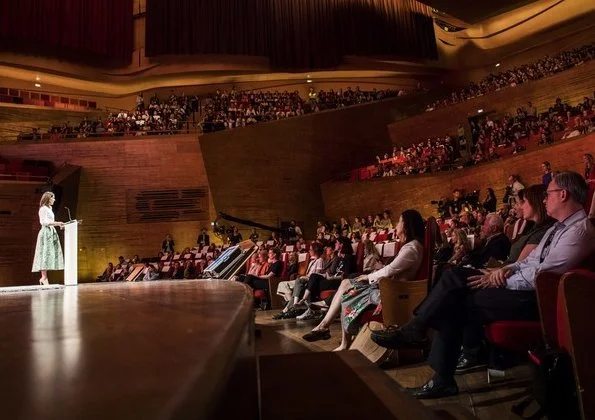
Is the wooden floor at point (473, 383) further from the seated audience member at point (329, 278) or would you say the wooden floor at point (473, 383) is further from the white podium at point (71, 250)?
the white podium at point (71, 250)

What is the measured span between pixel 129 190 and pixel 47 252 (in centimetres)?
746

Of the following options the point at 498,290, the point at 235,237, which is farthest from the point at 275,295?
the point at 235,237

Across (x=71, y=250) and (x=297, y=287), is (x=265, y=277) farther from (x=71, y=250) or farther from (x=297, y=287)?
(x=71, y=250)

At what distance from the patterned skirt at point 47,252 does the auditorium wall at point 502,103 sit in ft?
38.1

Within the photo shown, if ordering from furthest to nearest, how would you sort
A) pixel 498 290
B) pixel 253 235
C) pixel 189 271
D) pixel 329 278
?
pixel 253 235 < pixel 189 271 < pixel 329 278 < pixel 498 290

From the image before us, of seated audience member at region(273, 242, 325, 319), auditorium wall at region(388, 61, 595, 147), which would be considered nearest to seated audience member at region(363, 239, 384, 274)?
seated audience member at region(273, 242, 325, 319)

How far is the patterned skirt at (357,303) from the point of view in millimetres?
3270

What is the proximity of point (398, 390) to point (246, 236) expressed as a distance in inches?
475

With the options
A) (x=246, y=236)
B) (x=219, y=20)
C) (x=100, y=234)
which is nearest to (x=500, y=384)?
(x=246, y=236)

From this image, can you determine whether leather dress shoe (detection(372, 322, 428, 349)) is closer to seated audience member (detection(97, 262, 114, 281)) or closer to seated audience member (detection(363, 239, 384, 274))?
seated audience member (detection(363, 239, 384, 274))

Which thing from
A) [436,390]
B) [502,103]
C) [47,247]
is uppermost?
[502,103]

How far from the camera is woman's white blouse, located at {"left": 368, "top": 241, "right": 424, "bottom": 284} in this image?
10.3 ft

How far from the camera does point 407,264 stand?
10.3 feet

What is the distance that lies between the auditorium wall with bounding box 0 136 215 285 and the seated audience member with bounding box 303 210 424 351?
10.5 meters
